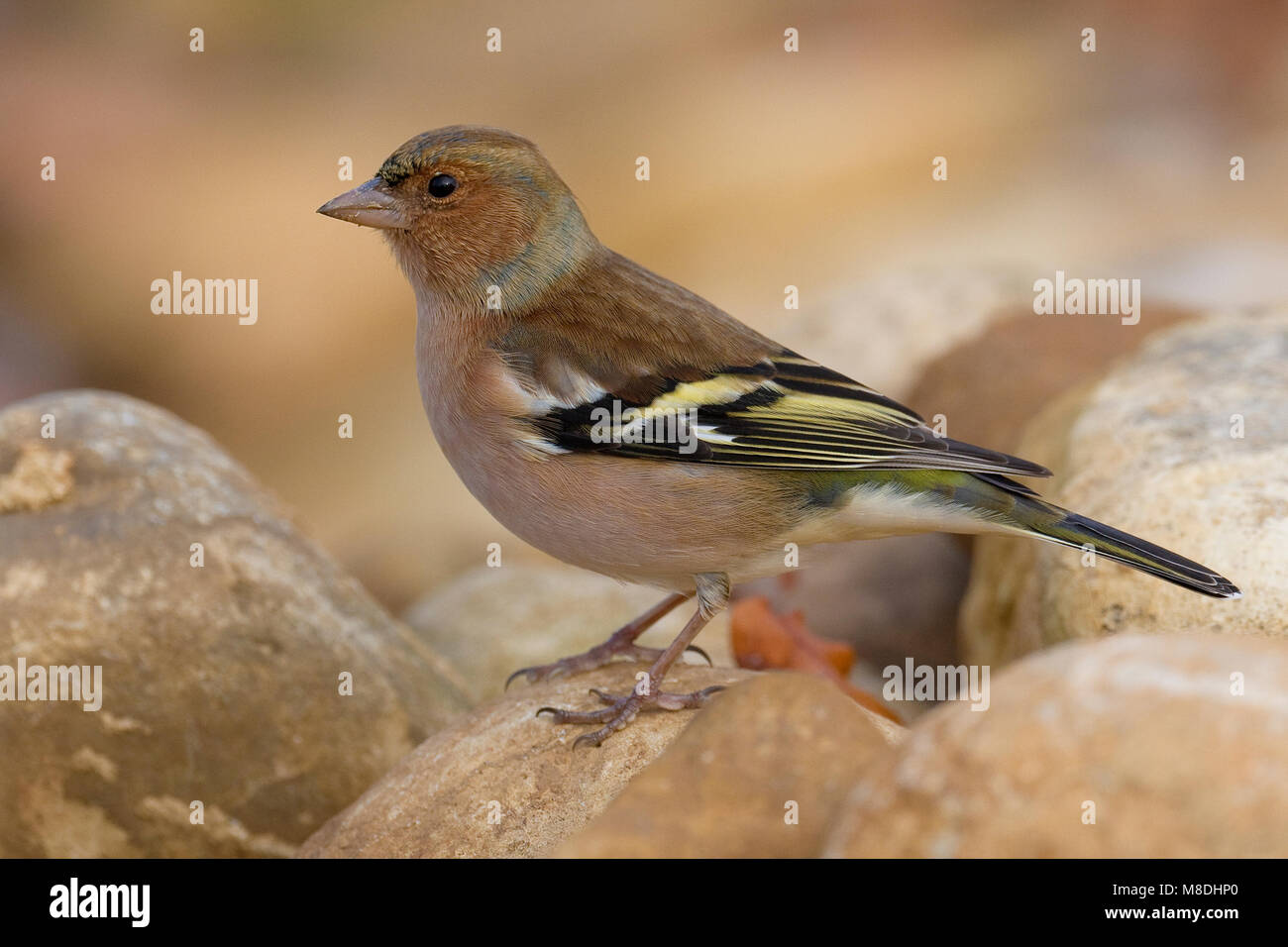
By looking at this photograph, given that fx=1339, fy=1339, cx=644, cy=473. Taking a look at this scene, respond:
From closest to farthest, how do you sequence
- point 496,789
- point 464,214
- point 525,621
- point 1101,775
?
point 1101,775
point 496,789
point 464,214
point 525,621

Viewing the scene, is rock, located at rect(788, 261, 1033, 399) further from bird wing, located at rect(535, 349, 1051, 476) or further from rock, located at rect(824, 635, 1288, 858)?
rock, located at rect(824, 635, 1288, 858)

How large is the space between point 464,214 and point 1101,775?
10.3 feet

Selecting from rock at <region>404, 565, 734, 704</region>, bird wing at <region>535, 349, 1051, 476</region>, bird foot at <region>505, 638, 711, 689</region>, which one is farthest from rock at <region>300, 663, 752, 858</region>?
rock at <region>404, 565, 734, 704</region>

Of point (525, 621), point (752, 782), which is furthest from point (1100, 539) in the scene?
point (525, 621)

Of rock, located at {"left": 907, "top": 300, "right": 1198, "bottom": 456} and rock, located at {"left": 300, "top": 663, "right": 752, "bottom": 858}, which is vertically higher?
rock, located at {"left": 907, "top": 300, "right": 1198, "bottom": 456}

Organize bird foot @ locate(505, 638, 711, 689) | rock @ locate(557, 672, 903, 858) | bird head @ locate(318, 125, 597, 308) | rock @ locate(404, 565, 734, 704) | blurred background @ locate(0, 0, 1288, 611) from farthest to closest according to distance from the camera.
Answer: blurred background @ locate(0, 0, 1288, 611), rock @ locate(404, 565, 734, 704), bird foot @ locate(505, 638, 711, 689), bird head @ locate(318, 125, 597, 308), rock @ locate(557, 672, 903, 858)

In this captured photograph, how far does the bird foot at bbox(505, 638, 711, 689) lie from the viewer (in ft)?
16.4

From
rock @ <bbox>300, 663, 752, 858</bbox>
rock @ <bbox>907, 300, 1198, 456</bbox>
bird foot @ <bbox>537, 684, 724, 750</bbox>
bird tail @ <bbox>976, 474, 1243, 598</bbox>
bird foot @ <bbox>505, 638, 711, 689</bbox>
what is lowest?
rock @ <bbox>300, 663, 752, 858</bbox>

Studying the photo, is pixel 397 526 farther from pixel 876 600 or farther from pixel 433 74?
pixel 433 74

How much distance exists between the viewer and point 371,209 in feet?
15.8

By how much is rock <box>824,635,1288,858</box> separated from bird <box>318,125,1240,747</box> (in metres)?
1.57

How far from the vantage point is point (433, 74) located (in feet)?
51.3

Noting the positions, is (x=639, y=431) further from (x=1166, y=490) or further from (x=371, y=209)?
(x=1166, y=490)
